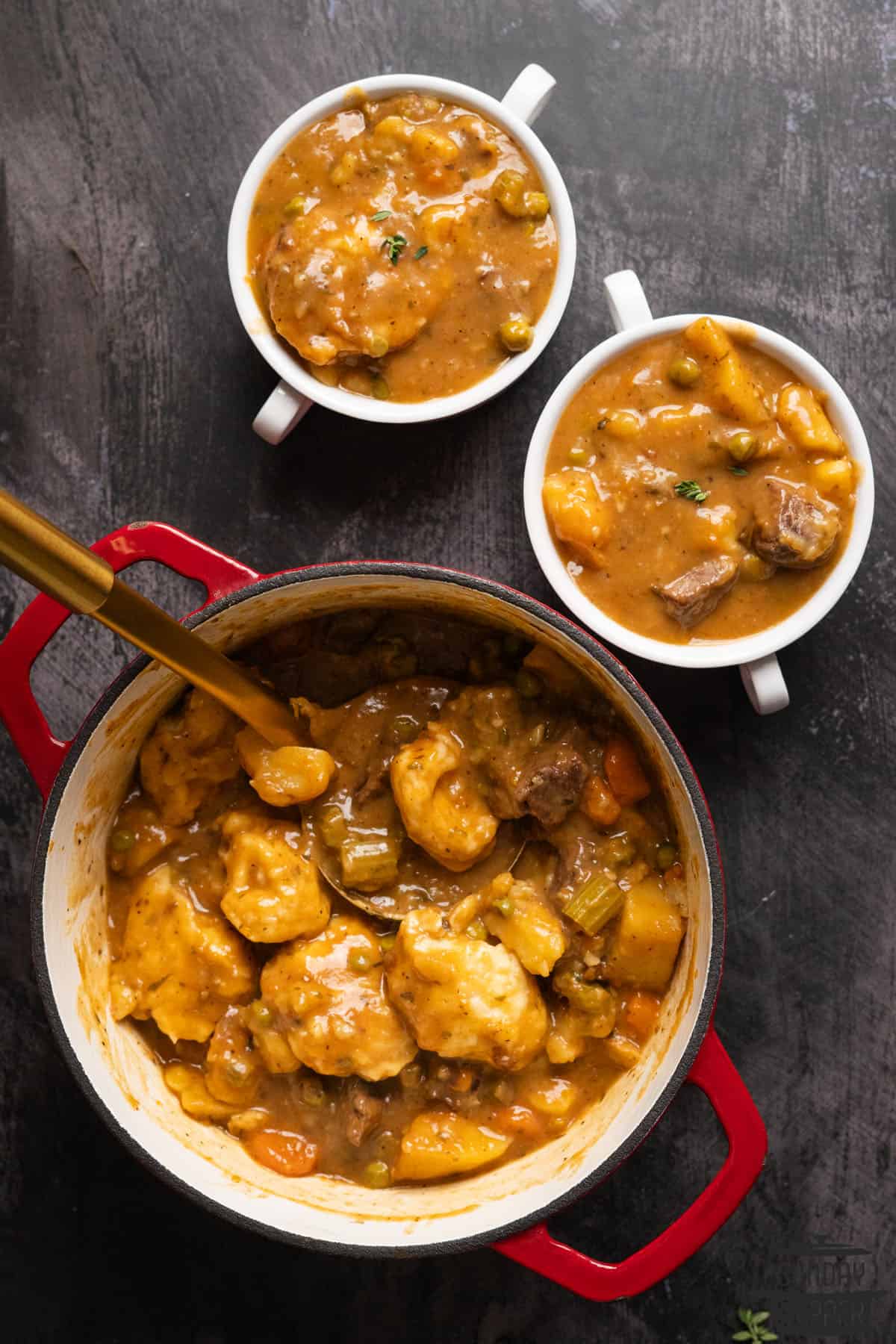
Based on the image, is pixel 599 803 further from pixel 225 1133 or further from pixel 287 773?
pixel 225 1133

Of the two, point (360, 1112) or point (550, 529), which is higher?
point (550, 529)

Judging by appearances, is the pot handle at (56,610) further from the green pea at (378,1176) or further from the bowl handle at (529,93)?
the bowl handle at (529,93)

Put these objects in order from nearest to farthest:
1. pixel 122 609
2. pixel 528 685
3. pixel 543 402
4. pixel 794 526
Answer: pixel 122 609, pixel 794 526, pixel 528 685, pixel 543 402

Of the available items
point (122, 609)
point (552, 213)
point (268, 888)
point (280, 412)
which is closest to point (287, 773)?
point (268, 888)

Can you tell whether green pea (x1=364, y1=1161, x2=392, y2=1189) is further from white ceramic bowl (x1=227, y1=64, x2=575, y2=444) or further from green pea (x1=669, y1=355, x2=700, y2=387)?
green pea (x1=669, y1=355, x2=700, y2=387)

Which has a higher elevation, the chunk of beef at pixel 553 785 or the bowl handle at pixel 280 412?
the bowl handle at pixel 280 412

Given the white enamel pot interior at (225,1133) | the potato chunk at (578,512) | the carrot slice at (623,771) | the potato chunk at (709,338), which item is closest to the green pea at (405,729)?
the white enamel pot interior at (225,1133)

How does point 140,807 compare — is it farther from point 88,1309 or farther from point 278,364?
point 88,1309
